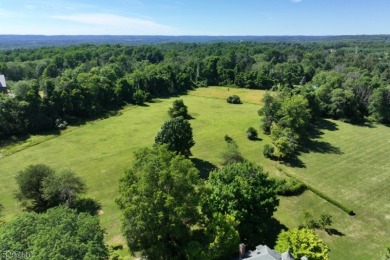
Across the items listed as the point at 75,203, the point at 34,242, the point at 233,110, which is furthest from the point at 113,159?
the point at 233,110

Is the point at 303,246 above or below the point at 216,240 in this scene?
below

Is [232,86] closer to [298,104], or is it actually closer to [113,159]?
[298,104]

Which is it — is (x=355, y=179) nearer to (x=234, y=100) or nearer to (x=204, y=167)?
(x=204, y=167)

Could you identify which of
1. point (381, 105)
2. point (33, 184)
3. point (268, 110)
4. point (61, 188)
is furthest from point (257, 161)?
point (381, 105)

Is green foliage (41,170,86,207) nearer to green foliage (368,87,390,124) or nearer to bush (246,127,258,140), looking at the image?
bush (246,127,258,140)

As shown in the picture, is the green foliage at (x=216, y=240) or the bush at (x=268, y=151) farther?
the bush at (x=268, y=151)

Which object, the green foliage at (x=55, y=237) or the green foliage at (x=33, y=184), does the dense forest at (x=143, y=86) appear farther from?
the green foliage at (x=55, y=237)

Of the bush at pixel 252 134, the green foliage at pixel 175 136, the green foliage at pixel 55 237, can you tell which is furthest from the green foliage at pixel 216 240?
the bush at pixel 252 134
